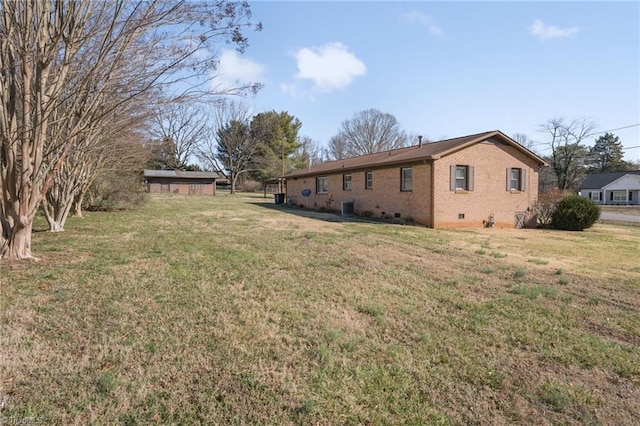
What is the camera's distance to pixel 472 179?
14.8m

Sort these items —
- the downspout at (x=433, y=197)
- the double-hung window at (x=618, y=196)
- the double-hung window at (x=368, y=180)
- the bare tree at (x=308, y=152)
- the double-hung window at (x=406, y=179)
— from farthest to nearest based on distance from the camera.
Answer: the bare tree at (x=308, y=152) < the double-hung window at (x=618, y=196) < the double-hung window at (x=368, y=180) < the double-hung window at (x=406, y=179) < the downspout at (x=433, y=197)

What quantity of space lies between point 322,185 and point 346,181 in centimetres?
310

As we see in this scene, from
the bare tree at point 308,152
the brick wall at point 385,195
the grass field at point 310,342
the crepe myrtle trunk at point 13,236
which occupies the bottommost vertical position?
the grass field at point 310,342

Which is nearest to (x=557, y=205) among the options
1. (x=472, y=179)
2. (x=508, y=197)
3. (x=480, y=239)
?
(x=508, y=197)

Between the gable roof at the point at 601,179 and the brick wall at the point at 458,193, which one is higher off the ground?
the gable roof at the point at 601,179

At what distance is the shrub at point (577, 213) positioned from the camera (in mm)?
15172

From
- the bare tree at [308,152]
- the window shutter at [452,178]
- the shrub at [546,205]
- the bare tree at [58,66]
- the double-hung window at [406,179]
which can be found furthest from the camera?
the bare tree at [308,152]

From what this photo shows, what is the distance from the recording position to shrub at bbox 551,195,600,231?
15.2 m

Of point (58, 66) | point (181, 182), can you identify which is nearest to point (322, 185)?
point (58, 66)

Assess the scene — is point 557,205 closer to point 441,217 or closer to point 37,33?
point 441,217

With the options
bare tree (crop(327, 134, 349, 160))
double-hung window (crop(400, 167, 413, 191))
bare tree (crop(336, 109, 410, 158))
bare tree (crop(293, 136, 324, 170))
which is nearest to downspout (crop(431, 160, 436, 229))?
double-hung window (crop(400, 167, 413, 191))

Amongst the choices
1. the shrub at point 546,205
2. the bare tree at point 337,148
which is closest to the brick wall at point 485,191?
the shrub at point 546,205

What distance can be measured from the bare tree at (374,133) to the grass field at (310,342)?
43.4m

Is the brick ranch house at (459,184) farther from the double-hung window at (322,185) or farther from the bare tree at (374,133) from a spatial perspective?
the bare tree at (374,133)
